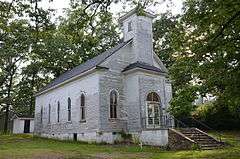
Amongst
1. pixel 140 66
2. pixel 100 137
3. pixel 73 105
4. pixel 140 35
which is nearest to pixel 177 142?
pixel 100 137

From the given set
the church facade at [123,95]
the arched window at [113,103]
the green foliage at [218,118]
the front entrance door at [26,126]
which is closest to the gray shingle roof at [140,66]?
the church facade at [123,95]

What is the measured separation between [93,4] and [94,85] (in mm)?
13837

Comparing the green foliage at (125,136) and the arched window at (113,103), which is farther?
the arched window at (113,103)

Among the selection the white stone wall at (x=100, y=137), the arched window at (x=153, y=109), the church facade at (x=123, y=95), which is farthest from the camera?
the arched window at (x=153, y=109)

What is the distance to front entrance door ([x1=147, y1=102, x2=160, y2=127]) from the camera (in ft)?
83.2

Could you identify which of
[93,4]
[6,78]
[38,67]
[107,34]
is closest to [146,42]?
[93,4]

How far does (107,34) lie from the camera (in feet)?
156

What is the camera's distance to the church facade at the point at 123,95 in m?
24.7

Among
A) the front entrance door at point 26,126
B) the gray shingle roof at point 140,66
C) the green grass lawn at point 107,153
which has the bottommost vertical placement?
the green grass lawn at point 107,153

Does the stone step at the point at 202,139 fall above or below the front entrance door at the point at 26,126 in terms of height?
below

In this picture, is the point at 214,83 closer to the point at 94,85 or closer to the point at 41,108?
the point at 94,85

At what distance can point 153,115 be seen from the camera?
2589 cm

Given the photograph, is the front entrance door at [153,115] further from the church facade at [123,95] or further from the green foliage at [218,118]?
the green foliage at [218,118]

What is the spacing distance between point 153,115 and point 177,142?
4.91m
